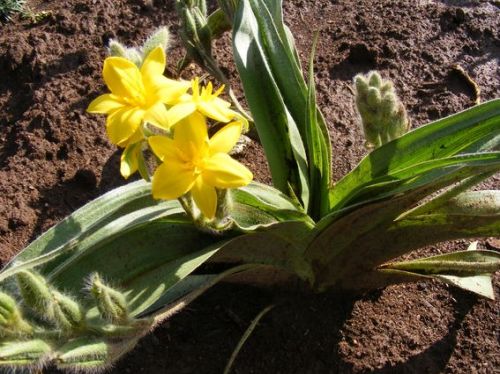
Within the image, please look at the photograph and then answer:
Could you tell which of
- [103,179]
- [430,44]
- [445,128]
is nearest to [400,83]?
[430,44]

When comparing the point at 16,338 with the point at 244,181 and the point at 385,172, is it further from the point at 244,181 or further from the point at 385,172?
the point at 385,172

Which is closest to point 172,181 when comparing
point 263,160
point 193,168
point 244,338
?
point 193,168

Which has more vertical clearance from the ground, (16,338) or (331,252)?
(16,338)

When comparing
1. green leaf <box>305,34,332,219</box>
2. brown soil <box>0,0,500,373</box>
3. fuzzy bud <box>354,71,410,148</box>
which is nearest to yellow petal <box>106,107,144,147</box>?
green leaf <box>305,34,332,219</box>

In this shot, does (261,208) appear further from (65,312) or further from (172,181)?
(65,312)

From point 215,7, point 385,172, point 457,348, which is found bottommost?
point 457,348

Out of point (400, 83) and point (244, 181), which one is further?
point (400, 83)

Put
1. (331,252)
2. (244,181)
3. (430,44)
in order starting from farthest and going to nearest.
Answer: (430,44)
(331,252)
(244,181)

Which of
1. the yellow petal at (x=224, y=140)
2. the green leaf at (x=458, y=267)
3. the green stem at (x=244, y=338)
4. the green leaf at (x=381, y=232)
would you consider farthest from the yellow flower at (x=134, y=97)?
the green leaf at (x=458, y=267)

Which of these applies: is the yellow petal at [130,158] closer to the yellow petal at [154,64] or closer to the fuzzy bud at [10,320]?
the yellow petal at [154,64]
